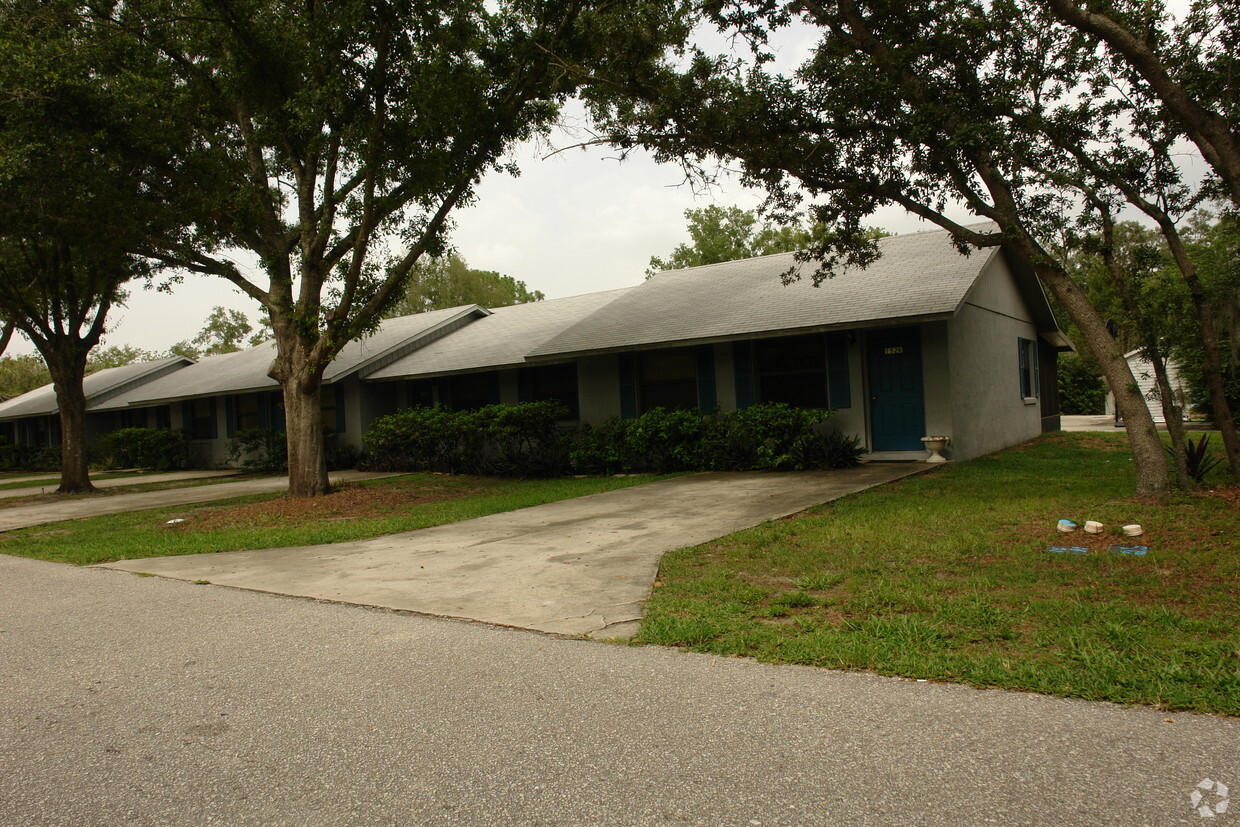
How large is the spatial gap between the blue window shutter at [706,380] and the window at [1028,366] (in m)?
8.14

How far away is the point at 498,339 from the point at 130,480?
11.4m

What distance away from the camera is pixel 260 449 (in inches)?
905

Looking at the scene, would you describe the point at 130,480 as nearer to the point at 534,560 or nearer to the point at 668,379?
the point at 668,379

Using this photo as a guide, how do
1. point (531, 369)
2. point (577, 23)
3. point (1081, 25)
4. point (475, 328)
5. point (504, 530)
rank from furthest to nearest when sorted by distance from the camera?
1. point (475, 328)
2. point (531, 369)
3. point (577, 23)
4. point (504, 530)
5. point (1081, 25)

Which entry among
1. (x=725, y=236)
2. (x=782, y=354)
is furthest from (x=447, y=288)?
(x=782, y=354)

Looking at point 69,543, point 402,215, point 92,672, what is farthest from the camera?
point 402,215

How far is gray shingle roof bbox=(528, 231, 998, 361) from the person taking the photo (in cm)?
1315

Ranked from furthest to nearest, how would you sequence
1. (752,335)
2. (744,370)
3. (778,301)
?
(778,301) → (744,370) → (752,335)

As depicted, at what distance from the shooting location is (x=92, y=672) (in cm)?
449

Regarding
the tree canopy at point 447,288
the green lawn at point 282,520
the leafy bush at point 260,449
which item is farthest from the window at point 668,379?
the tree canopy at point 447,288

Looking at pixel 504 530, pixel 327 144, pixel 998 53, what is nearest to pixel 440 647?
pixel 504 530

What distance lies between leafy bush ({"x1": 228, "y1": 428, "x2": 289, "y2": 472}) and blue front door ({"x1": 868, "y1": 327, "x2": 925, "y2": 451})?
50.0ft

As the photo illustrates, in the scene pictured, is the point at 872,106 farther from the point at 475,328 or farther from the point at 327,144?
the point at 475,328

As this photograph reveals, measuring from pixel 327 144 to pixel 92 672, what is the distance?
973cm
